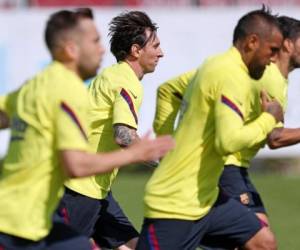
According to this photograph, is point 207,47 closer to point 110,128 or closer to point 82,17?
point 110,128

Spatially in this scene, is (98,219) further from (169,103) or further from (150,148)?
(150,148)

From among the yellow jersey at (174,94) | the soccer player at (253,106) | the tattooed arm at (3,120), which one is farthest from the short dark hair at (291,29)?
the tattooed arm at (3,120)

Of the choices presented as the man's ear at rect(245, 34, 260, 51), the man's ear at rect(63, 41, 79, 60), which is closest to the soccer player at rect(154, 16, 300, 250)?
the man's ear at rect(245, 34, 260, 51)

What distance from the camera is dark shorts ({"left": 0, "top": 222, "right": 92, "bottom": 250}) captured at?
256 inches

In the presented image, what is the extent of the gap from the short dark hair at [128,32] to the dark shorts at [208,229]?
1.81 metres

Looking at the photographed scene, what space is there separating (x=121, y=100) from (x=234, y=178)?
3.59ft

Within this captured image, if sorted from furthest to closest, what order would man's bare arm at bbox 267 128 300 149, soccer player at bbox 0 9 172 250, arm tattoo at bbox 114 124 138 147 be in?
arm tattoo at bbox 114 124 138 147
man's bare arm at bbox 267 128 300 149
soccer player at bbox 0 9 172 250

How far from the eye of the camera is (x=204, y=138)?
7.12 m

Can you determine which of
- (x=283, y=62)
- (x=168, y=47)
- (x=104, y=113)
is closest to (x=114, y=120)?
(x=104, y=113)

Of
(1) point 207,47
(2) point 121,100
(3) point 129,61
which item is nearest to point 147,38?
(3) point 129,61

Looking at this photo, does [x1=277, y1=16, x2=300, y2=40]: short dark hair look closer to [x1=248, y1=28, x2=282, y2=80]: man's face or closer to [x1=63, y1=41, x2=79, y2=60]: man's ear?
[x1=248, y1=28, x2=282, y2=80]: man's face

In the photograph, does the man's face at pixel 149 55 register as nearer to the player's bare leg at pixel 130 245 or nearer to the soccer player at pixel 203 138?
the player's bare leg at pixel 130 245

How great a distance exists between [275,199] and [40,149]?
9462 millimetres

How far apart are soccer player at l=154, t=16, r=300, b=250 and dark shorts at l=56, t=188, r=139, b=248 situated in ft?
2.61
